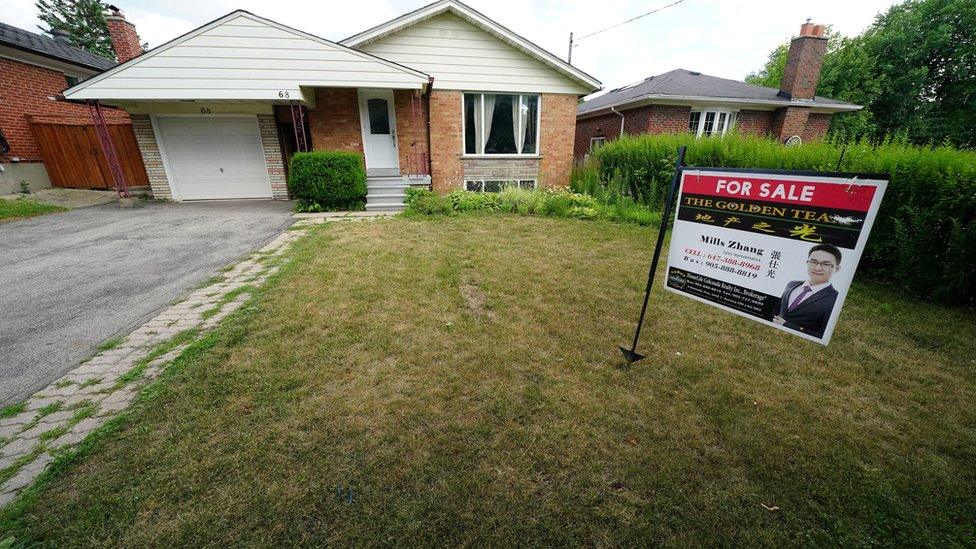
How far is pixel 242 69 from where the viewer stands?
8961mm

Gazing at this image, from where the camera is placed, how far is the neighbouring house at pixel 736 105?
1455 cm

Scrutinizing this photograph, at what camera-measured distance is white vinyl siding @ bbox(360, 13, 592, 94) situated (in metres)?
10.8

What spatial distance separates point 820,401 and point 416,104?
37.5ft

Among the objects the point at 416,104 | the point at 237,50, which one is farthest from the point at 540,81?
the point at 237,50

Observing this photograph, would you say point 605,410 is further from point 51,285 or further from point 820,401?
point 51,285

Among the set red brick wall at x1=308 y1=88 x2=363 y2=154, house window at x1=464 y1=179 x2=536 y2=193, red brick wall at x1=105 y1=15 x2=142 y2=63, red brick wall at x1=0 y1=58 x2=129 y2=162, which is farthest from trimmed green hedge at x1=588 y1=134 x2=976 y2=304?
red brick wall at x1=0 y1=58 x2=129 y2=162

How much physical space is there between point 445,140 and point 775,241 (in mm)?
10604

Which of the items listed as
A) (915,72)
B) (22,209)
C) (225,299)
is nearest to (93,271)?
(225,299)

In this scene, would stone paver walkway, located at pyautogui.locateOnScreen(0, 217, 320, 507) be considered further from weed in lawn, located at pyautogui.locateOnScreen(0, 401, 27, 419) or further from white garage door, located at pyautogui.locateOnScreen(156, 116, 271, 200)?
white garage door, located at pyautogui.locateOnScreen(156, 116, 271, 200)

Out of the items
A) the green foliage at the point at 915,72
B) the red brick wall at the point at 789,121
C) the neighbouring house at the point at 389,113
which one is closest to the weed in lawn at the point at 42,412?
the neighbouring house at the point at 389,113

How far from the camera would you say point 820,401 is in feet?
9.20

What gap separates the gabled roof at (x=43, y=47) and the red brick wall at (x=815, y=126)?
96.3ft

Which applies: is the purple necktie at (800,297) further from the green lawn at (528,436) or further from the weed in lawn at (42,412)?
the weed in lawn at (42,412)

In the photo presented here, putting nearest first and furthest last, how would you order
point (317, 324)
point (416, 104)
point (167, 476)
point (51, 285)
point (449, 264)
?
1. point (167, 476)
2. point (317, 324)
3. point (51, 285)
4. point (449, 264)
5. point (416, 104)
